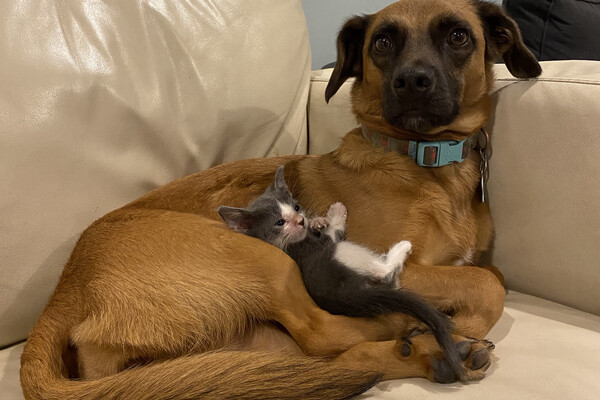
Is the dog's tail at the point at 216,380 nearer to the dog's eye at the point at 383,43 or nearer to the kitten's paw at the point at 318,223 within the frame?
the kitten's paw at the point at 318,223

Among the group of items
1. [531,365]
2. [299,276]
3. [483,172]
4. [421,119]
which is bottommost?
[531,365]

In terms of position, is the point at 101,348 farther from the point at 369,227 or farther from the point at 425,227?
the point at 425,227

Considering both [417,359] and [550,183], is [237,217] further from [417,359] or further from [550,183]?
[550,183]

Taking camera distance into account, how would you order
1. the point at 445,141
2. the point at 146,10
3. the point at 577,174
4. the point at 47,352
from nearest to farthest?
the point at 47,352 → the point at 577,174 → the point at 445,141 → the point at 146,10

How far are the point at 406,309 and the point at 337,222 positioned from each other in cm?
35

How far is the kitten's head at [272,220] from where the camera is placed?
1.31 metres

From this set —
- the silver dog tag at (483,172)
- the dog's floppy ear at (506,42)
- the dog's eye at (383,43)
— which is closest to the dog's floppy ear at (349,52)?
the dog's eye at (383,43)

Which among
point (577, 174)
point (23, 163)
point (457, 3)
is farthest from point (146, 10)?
point (577, 174)

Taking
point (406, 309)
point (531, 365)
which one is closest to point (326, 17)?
point (406, 309)

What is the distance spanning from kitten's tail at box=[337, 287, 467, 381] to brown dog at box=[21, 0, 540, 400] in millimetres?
34

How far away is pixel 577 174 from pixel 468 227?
0.29 m

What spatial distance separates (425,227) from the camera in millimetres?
1231

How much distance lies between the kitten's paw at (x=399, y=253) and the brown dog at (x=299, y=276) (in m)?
0.03

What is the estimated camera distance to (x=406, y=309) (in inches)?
40.7
